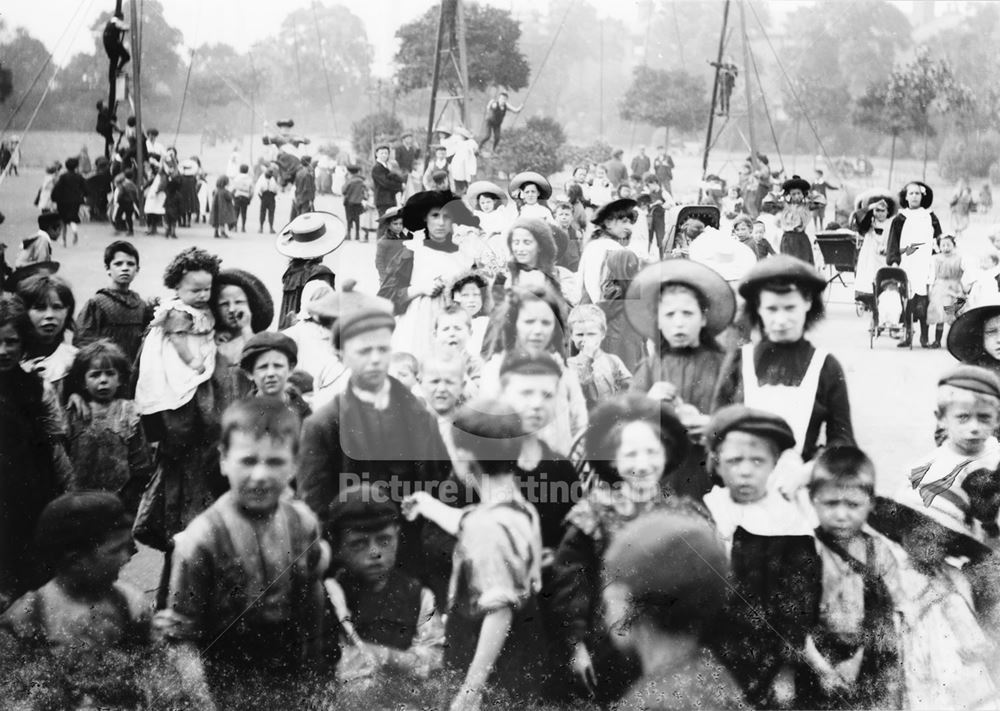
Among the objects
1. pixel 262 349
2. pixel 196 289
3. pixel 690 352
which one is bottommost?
pixel 262 349

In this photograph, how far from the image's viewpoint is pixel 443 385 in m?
5.23

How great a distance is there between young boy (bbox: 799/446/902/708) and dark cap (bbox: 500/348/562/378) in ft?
4.67

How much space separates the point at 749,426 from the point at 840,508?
659mm

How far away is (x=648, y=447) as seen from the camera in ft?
17.0

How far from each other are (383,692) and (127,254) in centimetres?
260

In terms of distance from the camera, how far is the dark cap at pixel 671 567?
5184 millimetres

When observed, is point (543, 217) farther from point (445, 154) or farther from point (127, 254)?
point (127, 254)

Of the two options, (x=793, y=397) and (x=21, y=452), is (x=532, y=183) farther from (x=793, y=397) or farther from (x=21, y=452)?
(x=21, y=452)

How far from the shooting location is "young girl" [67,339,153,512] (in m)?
5.22

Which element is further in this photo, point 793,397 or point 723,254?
point 723,254

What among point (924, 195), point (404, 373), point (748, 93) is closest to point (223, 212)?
point (404, 373)

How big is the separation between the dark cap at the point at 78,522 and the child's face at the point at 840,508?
3525 millimetres

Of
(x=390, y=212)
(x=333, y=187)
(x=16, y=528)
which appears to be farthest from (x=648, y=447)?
(x=16, y=528)

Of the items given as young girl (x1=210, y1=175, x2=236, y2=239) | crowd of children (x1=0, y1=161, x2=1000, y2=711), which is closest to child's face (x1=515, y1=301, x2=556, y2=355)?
crowd of children (x1=0, y1=161, x2=1000, y2=711)
